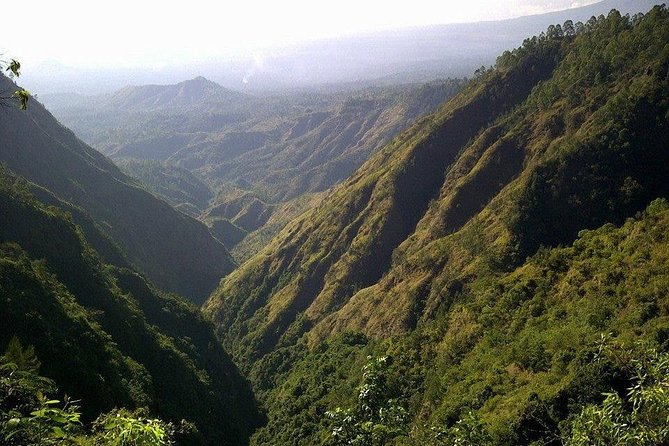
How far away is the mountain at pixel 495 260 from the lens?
135 ft

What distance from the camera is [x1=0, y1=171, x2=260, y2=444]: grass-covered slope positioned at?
40.6 m

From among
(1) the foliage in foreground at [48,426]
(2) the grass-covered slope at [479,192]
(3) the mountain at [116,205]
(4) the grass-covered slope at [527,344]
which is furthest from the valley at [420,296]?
(3) the mountain at [116,205]

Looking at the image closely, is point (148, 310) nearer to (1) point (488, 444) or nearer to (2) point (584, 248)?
(2) point (584, 248)

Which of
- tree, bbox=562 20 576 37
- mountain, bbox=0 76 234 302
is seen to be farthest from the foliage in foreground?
tree, bbox=562 20 576 37

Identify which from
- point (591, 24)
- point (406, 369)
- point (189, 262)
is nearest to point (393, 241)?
point (406, 369)

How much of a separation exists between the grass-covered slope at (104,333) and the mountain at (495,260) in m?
11.6

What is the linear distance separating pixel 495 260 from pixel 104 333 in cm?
5352

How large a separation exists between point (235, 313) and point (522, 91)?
9326 cm

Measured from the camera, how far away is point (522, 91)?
108 metres

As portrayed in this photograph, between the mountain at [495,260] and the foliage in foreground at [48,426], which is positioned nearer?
the foliage in foreground at [48,426]

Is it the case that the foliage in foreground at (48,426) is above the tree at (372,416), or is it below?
above

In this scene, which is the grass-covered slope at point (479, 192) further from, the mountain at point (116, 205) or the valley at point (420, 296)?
the mountain at point (116, 205)

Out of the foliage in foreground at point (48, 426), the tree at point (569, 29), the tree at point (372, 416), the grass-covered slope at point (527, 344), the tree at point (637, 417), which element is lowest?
the grass-covered slope at point (527, 344)

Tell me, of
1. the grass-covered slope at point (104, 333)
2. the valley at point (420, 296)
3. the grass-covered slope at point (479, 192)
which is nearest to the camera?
the valley at point (420, 296)
